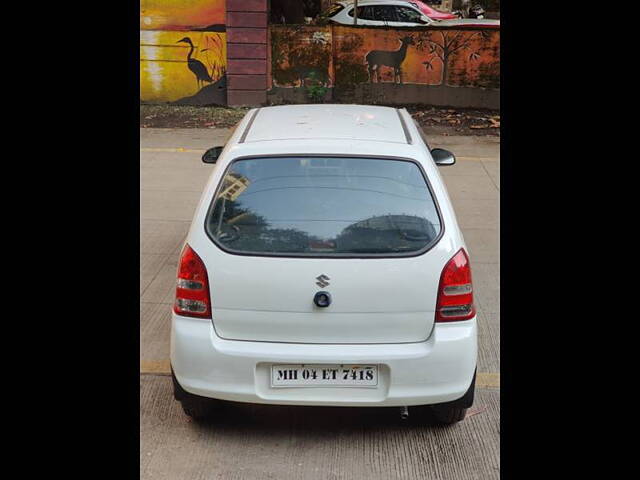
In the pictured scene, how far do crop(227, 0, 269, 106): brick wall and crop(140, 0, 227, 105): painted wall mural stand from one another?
174mm

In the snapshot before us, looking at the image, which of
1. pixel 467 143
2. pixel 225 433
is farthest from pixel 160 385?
pixel 467 143

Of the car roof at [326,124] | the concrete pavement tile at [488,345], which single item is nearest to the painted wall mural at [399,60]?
the concrete pavement tile at [488,345]

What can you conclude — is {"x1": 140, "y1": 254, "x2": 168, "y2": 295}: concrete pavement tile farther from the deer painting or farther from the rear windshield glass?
the deer painting

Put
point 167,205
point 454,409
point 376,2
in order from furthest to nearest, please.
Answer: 1. point 376,2
2. point 167,205
3. point 454,409

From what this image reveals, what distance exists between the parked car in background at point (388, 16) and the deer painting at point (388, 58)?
2.43 feet

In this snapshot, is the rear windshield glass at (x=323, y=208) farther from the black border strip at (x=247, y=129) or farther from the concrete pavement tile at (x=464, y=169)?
the concrete pavement tile at (x=464, y=169)

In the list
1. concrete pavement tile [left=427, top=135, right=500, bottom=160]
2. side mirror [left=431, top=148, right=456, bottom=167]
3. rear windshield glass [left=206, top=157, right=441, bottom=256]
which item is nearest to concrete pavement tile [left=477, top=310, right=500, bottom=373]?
side mirror [left=431, top=148, right=456, bottom=167]

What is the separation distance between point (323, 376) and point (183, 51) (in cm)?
1062

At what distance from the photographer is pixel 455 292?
145 inches

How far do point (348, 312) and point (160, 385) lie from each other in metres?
1.59

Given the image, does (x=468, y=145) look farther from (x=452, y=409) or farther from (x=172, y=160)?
(x=452, y=409)

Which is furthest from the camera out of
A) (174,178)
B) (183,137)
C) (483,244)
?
(183,137)

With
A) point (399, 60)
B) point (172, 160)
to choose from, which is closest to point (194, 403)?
point (172, 160)
